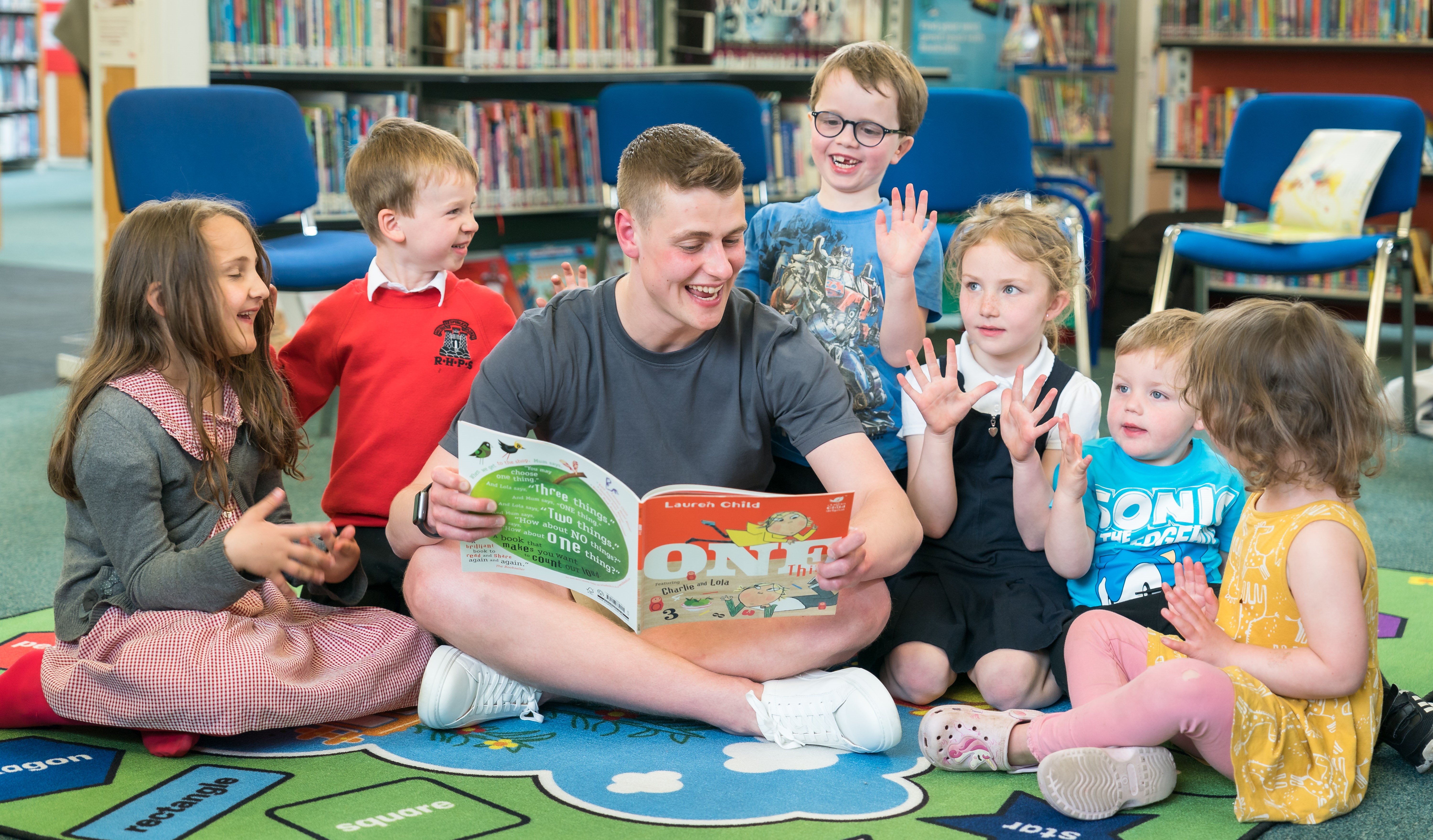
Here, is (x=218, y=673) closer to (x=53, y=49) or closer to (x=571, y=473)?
(x=571, y=473)

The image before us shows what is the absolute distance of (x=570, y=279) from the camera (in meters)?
1.98

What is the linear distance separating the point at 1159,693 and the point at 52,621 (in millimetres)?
1620

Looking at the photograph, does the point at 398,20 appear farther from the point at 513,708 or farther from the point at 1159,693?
the point at 1159,693

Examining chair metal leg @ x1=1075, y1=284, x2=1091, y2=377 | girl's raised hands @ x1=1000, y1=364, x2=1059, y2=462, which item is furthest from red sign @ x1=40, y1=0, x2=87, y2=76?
girl's raised hands @ x1=1000, y1=364, x2=1059, y2=462

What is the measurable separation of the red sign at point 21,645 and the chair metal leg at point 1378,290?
304 centimetres

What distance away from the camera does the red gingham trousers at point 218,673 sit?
1.51m

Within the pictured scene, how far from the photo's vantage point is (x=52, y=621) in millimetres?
2004

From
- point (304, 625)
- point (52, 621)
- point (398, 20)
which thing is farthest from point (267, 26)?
point (304, 625)

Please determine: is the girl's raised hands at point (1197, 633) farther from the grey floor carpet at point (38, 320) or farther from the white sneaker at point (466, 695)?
A: the grey floor carpet at point (38, 320)

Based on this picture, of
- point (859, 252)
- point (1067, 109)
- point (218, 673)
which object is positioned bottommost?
point (218, 673)

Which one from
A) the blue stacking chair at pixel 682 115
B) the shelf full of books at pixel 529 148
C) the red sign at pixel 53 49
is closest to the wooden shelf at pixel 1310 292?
the blue stacking chair at pixel 682 115

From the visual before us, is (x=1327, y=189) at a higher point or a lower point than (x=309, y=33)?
lower

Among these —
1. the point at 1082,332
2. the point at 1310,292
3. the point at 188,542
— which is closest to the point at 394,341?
the point at 188,542

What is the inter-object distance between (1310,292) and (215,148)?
4.02 meters
